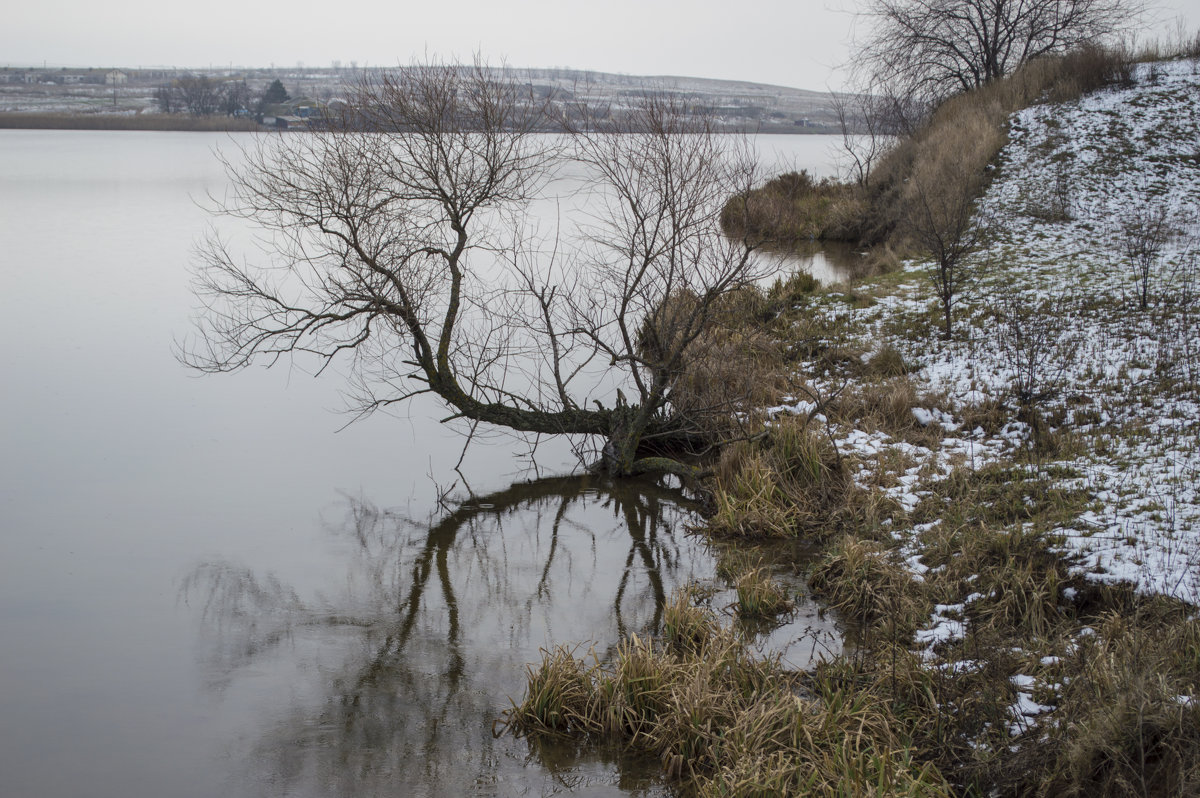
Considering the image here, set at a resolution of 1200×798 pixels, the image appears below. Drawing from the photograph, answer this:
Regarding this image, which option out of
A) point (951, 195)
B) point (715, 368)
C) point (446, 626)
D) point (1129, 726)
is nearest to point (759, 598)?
point (446, 626)

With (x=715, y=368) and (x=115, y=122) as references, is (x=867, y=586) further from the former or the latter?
(x=115, y=122)

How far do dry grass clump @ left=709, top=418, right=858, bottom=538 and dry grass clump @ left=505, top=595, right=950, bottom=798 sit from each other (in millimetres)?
2421

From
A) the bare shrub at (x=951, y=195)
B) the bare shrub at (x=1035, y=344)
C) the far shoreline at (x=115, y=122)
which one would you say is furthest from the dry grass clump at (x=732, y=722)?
the far shoreline at (x=115, y=122)

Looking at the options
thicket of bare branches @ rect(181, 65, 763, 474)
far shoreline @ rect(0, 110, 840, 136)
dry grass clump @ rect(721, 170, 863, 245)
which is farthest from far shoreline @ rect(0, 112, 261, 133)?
thicket of bare branches @ rect(181, 65, 763, 474)

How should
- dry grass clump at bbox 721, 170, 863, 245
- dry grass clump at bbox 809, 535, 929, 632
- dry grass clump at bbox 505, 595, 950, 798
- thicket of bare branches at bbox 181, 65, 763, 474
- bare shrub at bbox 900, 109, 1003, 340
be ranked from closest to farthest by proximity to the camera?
dry grass clump at bbox 505, 595, 950, 798 < dry grass clump at bbox 809, 535, 929, 632 < thicket of bare branches at bbox 181, 65, 763, 474 < bare shrub at bbox 900, 109, 1003, 340 < dry grass clump at bbox 721, 170, 863, 245

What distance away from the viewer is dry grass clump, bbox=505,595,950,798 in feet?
15.1

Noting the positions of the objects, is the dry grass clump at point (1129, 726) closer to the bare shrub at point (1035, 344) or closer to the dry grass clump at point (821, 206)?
the bare shrub at point (1035, 344)

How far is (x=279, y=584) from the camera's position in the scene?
7895 millimetres

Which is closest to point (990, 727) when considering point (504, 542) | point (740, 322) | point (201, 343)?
point (504, 542)

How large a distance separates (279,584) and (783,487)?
15.4ft

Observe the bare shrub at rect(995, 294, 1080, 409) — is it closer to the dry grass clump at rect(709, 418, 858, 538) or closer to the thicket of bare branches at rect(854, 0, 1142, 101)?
the dry grass clump at rect(709, 418, 858, 538)

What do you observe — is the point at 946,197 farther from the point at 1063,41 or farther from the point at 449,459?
the point at 449,459

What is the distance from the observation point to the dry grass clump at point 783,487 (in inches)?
334

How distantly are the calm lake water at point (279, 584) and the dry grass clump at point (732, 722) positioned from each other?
24 centimetres
